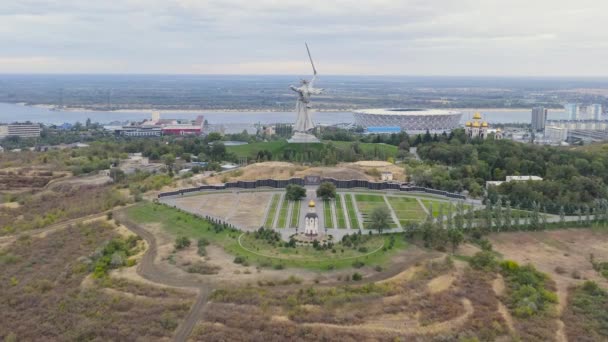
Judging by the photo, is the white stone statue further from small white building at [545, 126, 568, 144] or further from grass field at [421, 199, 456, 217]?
small white building at [545, 126, 568, 144]

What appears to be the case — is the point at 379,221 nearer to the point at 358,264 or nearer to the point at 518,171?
the point at 358,264

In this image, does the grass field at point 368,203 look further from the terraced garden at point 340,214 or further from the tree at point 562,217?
the tree at point 562,217

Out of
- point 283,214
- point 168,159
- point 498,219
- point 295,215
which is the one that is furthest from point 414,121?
point 498,219

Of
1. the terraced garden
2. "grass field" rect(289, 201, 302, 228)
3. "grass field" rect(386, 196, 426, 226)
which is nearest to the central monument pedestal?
the terraced garden

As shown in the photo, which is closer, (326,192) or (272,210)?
(272,210)

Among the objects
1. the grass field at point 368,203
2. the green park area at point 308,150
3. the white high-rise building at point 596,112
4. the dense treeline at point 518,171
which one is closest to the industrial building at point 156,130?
the green park area at point 308,150

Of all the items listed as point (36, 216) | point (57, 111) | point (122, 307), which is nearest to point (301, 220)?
point (122, 307)
